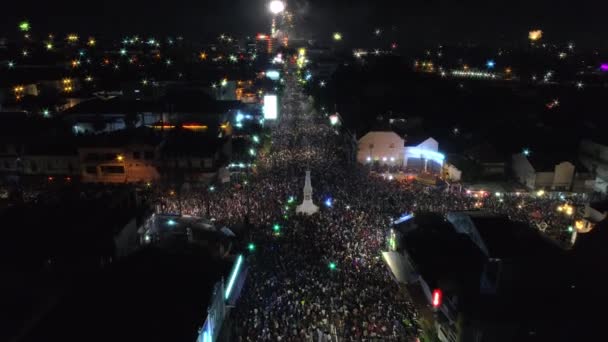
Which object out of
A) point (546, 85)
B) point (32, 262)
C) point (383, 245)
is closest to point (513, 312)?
point (383, 245)

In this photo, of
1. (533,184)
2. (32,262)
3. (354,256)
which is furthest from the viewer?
(533,184)

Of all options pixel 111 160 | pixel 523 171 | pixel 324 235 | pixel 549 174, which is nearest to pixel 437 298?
pixel 324 235

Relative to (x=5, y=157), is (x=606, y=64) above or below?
above

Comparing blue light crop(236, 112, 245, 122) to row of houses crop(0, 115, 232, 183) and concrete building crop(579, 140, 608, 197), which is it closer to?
row of houses crop(0, 115, 232, 183)

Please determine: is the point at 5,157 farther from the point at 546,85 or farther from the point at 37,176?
the point at 546,85

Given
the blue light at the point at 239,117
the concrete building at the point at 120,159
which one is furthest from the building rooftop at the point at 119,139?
the blue light at the point at 239,117

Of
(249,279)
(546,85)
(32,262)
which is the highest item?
(546,85)

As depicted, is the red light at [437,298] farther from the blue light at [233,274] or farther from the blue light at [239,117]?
the blue light at [239,117]
